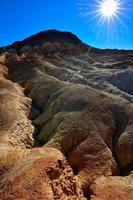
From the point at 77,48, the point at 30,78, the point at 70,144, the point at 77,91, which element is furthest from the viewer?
the point at 77,48

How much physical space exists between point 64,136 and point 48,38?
101 meters

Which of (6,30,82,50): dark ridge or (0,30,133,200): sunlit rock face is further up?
(6,30,82,50): dark ridge

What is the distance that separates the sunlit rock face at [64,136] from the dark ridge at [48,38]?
5047 centimetres

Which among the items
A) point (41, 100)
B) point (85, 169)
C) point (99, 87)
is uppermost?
point (99, 87)

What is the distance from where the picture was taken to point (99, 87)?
68.9 m

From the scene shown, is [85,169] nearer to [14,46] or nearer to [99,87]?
[99,87]

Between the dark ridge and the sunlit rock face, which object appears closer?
the sunlit rock face

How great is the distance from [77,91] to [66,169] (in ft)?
101

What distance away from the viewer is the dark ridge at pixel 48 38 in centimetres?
13462

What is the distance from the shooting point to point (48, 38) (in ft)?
451

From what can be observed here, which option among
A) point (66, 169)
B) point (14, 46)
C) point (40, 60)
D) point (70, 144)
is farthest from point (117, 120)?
point (14, 46)

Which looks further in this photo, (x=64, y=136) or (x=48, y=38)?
(x=48, y=38)

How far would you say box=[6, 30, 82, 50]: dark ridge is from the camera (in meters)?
135

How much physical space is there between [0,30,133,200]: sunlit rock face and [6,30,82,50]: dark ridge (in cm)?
5047
